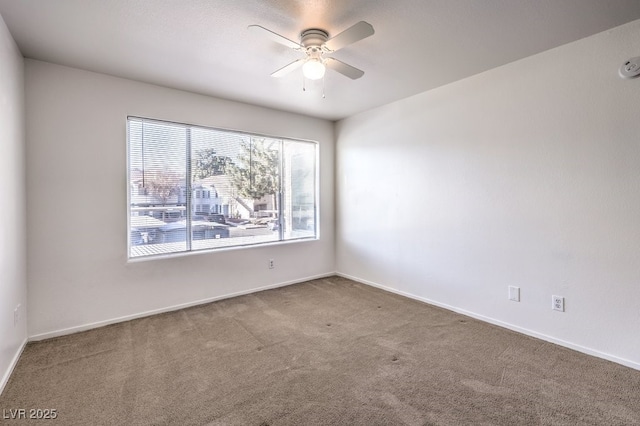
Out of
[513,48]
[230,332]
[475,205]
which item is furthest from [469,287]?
[230,332]

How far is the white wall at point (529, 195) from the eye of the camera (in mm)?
2262

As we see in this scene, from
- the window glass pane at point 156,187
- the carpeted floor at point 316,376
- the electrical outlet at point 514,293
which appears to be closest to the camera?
the carpeted floor at point 316,376

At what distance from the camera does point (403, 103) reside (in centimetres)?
380

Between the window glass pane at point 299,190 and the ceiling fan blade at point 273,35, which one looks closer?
the ceiling fan blade at point 273,35

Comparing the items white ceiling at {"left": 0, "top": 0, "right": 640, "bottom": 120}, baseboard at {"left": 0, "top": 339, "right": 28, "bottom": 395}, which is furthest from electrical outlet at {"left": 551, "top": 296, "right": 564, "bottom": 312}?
baseboard at {"left": 0, "top": 339, "right": 28, "bottom": 395}

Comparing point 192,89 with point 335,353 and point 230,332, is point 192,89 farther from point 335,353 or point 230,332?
point 335,353

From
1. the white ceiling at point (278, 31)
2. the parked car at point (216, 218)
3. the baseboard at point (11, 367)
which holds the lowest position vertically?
the baseboard at point (11, 367)

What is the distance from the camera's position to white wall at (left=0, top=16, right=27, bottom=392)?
6.77ft

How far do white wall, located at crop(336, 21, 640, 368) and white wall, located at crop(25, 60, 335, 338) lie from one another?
96.8 inches

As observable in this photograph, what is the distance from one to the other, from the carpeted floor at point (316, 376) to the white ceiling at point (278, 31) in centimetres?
245

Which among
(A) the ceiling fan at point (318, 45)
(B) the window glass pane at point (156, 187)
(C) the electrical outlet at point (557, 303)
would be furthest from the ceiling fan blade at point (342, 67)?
(C) the electrical outlet at point (557, 303)

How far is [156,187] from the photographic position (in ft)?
11.0

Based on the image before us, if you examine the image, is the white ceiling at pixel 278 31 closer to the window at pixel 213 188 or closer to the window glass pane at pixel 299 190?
the window at pixel 213 188

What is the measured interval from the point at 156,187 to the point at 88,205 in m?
0.64
